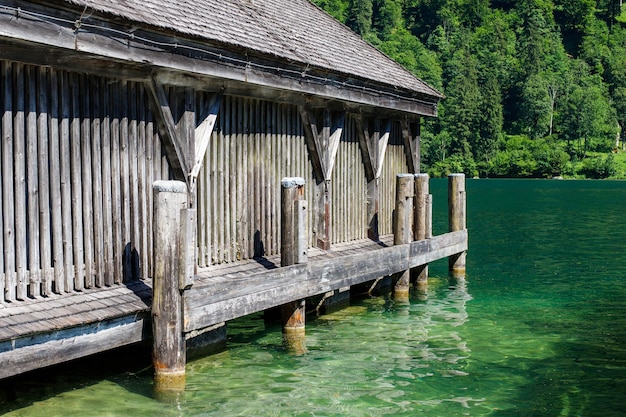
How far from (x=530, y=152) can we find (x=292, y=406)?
111 meters

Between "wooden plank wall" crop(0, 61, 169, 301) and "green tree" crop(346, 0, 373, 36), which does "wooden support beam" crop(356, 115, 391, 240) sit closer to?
"wooden plank wall" crop(0, 61, 169, 301)

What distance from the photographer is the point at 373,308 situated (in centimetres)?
1418

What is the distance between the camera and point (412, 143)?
56.8 ft

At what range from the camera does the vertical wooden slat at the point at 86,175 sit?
28.2 feet

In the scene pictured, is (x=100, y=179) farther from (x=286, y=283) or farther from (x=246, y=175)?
(x=246, y=175)

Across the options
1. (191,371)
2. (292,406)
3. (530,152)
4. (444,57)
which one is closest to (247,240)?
(191,371)

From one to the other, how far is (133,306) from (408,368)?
3727 millimetres

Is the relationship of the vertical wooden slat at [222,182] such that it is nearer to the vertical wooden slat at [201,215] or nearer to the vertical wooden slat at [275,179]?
the vertical wooden slat at [201,215]

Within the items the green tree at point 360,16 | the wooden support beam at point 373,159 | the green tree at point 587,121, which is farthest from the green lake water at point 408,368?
the green tree at point 360,16

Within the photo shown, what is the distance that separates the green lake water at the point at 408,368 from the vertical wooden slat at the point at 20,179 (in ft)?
4.45

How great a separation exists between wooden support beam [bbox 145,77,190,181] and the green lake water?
2294 millimetres

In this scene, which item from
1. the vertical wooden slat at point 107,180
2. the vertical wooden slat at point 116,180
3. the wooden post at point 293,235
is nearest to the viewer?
the vertical wooden slat at point 107,180

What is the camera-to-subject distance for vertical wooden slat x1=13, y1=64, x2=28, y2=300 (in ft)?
25.6

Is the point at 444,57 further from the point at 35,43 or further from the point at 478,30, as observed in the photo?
the point at 35,43
